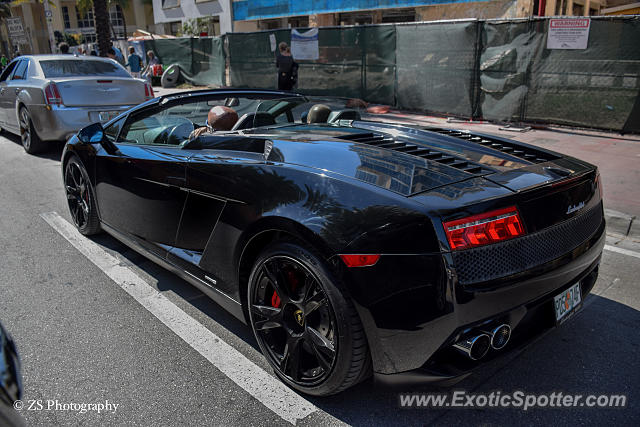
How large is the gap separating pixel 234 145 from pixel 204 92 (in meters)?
1.09

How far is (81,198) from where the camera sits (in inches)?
177

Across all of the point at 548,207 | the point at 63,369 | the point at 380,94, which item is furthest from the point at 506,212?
the point at 380,94

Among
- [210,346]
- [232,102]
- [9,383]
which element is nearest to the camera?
[9,383]

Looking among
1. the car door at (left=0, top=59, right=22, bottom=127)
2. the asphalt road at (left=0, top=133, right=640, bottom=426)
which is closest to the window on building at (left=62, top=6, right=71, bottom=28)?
the car door at (left=0, top=59, right=22, bottom=127)

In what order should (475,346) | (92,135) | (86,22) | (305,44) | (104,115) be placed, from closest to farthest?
(475,346) < (92,135) < (104,115) < (305,44) < (86,22)

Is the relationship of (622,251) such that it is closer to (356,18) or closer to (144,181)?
(144,181)

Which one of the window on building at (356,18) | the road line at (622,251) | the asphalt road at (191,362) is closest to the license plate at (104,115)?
the asphalt road at (191,362)

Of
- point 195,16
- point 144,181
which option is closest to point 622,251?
point 144,181

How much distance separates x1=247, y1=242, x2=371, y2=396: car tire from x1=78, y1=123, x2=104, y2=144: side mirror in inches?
84.9

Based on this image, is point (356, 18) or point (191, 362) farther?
point (356, 18)

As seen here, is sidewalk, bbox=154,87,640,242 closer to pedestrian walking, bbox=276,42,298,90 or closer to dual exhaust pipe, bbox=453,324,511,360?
pedestrian walking, bbox=276,42,298,90

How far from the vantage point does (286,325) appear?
2.46m

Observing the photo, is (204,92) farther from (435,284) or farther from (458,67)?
(458,67)

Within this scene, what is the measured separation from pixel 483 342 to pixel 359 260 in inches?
23.5
